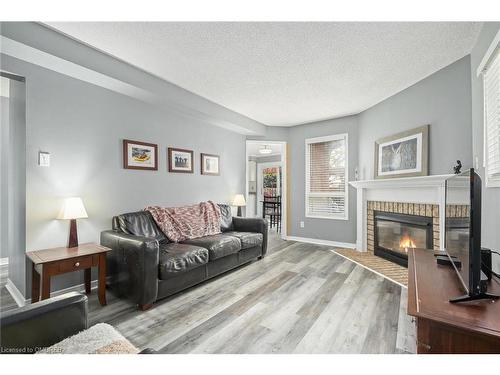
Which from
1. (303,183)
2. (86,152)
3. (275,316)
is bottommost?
(275,316)

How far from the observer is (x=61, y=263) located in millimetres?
2068

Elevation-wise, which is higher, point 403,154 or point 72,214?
point 403,154

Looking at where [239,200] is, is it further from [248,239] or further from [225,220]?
[248,239]

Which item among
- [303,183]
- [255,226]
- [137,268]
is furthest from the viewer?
[303,183]

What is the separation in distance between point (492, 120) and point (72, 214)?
11.8ft

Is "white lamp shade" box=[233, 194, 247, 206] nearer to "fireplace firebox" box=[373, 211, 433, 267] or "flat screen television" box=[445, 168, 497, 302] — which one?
"fireplace firebox" box=[373, 211, 433, 267]

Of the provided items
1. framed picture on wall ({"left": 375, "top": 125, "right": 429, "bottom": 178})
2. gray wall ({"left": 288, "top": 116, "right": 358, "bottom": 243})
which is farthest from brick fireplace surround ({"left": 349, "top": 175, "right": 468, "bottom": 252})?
gray wall ({"left": 288, "top": 116, "right": 358, "bottom": 243})

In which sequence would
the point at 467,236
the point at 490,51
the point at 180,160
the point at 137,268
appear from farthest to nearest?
the point at 180,160, the point at 137,268, the point at 490,51, the point at 467,236

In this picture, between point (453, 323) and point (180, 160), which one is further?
point (180, 160)

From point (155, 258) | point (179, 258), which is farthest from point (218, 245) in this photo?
point (155, 258)
